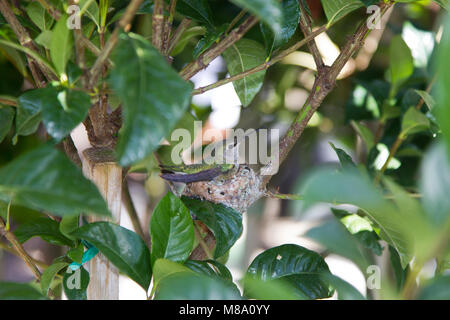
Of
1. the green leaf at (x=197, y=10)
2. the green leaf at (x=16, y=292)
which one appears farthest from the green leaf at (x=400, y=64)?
the green leaf at (x=16, y=292)

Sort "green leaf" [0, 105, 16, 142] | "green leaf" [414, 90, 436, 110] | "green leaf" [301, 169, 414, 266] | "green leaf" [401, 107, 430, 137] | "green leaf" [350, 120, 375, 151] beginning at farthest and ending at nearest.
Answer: "green leaf" [350, 120, 375, 151]
"green leaf" [401, 107, 430, 137]
"green leaf" [414, 90, 436, 110]
"green leaf" [0, 105, 16, 142]
"green leaf" [301, 169, 414, 266]

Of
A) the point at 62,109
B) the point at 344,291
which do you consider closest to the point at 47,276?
the point at 62,109

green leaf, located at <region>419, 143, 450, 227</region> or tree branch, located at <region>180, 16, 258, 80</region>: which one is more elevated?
tree branch, located at <region>180, 16, 258, 80</region>

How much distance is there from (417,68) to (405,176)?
0.27 metres

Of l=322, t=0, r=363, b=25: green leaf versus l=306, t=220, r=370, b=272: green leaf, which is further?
l=322, t=0, r=363, b=25: green leaf

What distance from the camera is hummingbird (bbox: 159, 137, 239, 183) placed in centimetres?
88

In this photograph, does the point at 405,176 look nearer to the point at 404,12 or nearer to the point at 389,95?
the point at 389,95

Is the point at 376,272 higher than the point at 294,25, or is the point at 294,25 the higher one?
the point at 294,25

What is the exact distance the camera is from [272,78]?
55.1 inches

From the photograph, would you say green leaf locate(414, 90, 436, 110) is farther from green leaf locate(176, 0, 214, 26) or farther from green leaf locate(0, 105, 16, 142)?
green leaf locate(0, 105, 16, 142)

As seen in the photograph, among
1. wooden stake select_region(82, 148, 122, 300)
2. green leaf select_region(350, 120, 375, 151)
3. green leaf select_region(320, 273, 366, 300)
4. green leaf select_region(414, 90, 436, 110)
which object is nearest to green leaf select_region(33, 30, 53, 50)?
wooden stake select_region(82, 148, 122, 300)

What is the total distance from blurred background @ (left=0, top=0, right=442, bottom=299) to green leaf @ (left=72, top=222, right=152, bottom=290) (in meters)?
0.28
